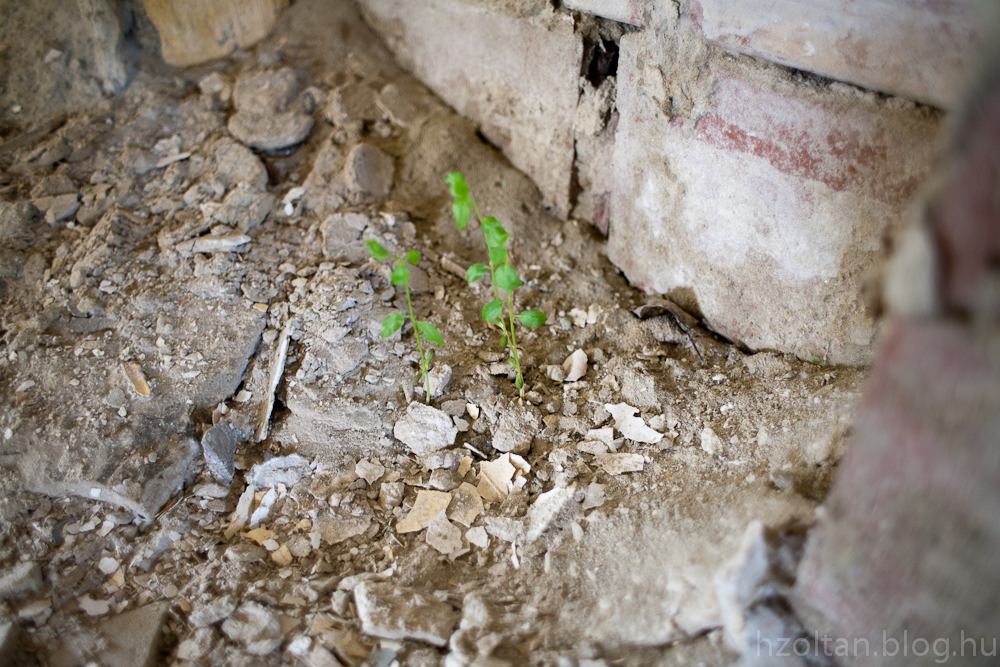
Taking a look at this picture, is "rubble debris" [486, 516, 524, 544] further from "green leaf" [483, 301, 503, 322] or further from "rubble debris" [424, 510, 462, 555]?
"green leaf" [483, 301, 503, 322]

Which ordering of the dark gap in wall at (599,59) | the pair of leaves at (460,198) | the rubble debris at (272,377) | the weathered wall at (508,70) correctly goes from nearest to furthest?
1. the pair of leaves at (460,198)
2. the rubble debris at (272,377)
3. the dark gap in wall at (599,59)
4. the weathered wall at (508,70)

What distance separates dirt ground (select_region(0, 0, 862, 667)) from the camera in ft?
5.07

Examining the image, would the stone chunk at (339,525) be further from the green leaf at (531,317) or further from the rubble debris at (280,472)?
the green leaf at (531,317)

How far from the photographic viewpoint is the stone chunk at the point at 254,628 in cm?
152

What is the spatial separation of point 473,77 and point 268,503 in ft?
6.18

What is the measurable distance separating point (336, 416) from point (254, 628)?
2.16ft

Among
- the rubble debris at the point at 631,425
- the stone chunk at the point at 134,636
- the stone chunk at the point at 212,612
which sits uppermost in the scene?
the rubble debris at the point at 631,425

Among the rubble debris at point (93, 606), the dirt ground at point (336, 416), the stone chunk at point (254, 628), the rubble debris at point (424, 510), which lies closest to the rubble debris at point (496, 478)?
the dirt ground at point (336, 416)

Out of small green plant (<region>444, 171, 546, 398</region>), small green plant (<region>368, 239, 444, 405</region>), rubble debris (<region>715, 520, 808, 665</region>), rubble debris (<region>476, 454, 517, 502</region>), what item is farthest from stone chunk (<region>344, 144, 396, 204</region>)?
rubble debris (<region>715, 520, 808, 665</region>)

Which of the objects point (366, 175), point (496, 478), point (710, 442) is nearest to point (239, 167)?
point (366, 175)

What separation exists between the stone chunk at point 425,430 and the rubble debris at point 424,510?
15 centimetres

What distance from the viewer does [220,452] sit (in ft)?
6.44

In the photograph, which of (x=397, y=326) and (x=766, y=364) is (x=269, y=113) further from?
(x=766, y=364)

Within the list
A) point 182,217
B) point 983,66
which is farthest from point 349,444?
point 983,66
